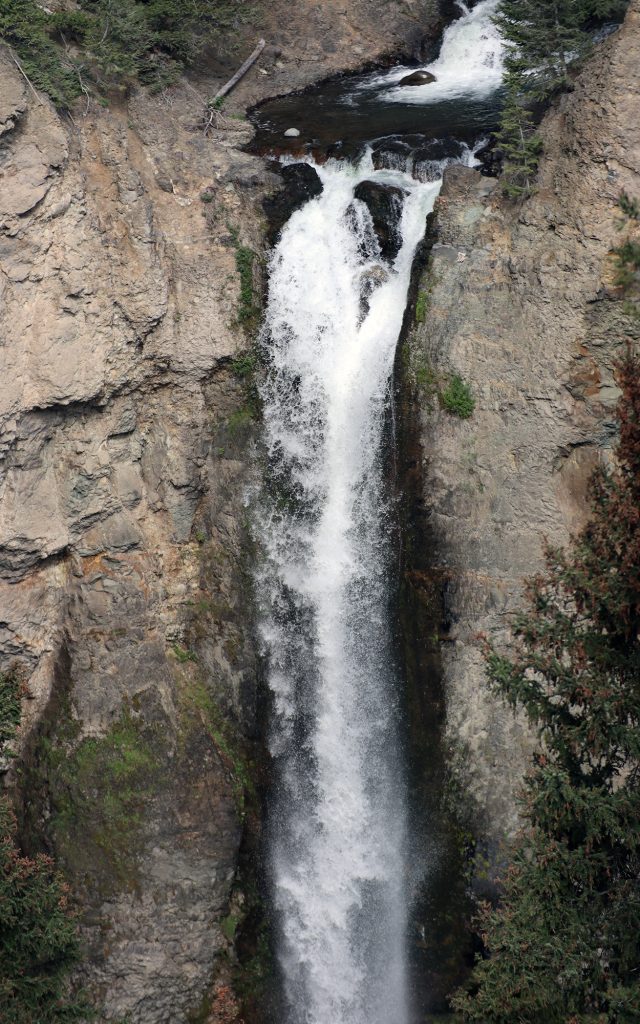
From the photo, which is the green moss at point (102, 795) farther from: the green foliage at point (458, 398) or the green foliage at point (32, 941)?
the green foliage at point (458, 398)

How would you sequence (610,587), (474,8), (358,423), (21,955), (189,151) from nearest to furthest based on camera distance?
1. (610,587)
2. (21,955)
3. (358,423)
4. (189,151)
5. (474,8)

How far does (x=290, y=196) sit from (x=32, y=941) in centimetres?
1360

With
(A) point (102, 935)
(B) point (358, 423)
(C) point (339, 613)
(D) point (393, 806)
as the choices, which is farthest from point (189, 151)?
(A) point (102, 935)

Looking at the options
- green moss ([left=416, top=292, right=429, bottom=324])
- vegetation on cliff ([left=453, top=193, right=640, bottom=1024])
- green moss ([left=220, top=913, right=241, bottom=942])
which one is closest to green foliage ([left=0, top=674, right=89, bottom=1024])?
green moss ([left=220, top=913, right=241, bottom=942])

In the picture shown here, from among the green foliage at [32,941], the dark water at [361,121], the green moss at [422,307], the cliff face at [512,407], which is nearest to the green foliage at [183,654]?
the green foliage at [32,941]

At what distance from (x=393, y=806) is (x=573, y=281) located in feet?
29.5

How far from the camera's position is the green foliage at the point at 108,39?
16.2 m

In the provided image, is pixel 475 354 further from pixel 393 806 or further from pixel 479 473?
pixel 393 806

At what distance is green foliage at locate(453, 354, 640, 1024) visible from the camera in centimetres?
954

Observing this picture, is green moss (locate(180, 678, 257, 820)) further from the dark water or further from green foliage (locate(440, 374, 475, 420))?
the dark water

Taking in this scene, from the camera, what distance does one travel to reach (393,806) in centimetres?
Result: 1502

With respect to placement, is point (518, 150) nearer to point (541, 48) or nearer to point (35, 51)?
point (541, 48)

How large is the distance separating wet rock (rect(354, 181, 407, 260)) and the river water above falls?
3 centimetres

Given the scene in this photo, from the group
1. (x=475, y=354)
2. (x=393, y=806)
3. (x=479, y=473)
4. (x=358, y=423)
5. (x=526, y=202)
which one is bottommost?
(x=393, y=806)
